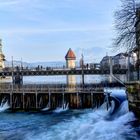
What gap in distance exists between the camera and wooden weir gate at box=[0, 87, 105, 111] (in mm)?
63375

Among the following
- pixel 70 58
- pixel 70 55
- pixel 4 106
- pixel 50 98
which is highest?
pixel 70 55

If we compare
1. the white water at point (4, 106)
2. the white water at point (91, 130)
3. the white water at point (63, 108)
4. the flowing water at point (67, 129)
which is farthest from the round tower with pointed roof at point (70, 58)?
the white water at point (91, 130)

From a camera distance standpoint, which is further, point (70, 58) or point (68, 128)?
point (70, 58)

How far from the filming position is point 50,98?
65.9m

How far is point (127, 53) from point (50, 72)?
67.0m

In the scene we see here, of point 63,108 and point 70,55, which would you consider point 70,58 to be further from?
point 63,108

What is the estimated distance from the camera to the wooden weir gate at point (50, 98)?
208 ft

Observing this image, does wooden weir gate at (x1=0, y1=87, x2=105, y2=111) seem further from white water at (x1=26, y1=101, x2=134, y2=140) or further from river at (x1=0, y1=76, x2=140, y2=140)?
white water at (x1=26, y1=101, x2=134, y2=140)

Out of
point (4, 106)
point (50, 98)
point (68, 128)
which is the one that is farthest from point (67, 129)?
point (4, 106)

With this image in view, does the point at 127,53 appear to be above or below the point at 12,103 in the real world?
above

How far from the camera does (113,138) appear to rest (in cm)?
3341

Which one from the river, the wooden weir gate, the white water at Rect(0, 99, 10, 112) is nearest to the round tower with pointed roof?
the wooden weir gate

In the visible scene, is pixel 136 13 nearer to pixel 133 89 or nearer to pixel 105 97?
pixel 133 89

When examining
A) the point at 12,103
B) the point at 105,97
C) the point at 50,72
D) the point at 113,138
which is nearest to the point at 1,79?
the point at 50,72
